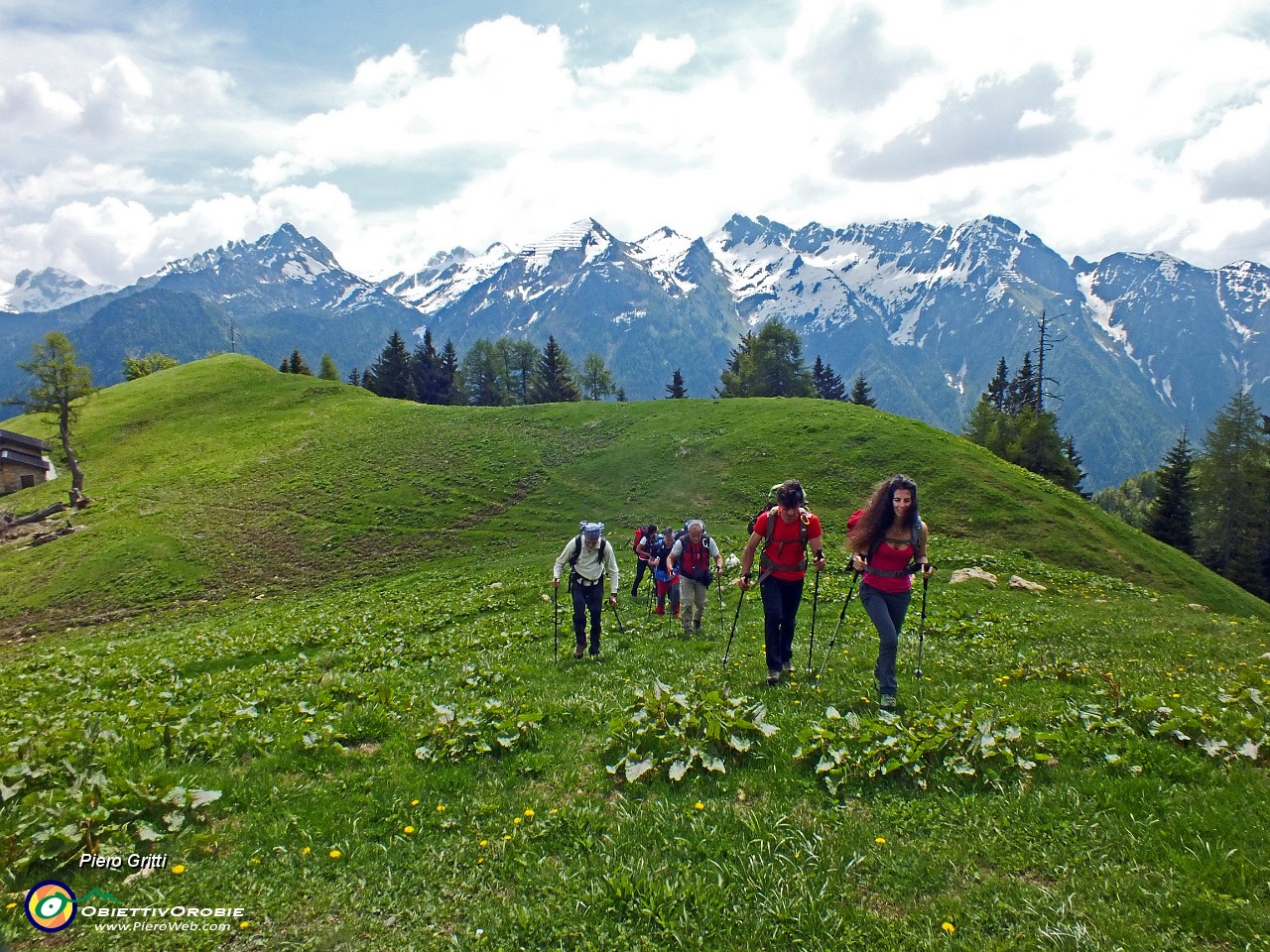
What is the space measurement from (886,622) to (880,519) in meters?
1.63

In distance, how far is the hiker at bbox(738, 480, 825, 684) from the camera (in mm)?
11539

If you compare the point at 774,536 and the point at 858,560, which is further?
the point at 774,536

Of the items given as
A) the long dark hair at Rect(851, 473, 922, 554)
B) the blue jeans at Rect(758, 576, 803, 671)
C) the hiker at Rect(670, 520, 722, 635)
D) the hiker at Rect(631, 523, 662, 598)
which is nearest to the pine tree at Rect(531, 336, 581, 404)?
the hiker at Rect(631, 523, 662, 598)

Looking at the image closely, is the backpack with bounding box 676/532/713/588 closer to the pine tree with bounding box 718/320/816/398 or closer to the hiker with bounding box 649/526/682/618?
the hiker with bounding box 649/526/682/618

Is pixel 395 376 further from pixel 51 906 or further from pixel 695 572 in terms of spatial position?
pixel 51 906

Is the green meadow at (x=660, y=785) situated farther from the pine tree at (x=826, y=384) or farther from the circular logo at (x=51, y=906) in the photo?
the pine tree at (x=826, y=384)

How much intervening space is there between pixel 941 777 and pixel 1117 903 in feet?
6.91

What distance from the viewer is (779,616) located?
38.1 ft

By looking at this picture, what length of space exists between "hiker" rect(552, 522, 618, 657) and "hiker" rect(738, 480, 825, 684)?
4373 millimetres

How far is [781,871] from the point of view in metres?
5.94

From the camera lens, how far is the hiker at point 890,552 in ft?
34.2

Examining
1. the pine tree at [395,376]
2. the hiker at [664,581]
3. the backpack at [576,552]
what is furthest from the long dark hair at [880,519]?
the pine tree at [395,376]

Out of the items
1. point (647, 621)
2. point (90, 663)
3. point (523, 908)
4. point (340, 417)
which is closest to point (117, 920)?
point (523, 908)

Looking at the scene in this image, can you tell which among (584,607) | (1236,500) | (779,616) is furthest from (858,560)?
(1236,500)
